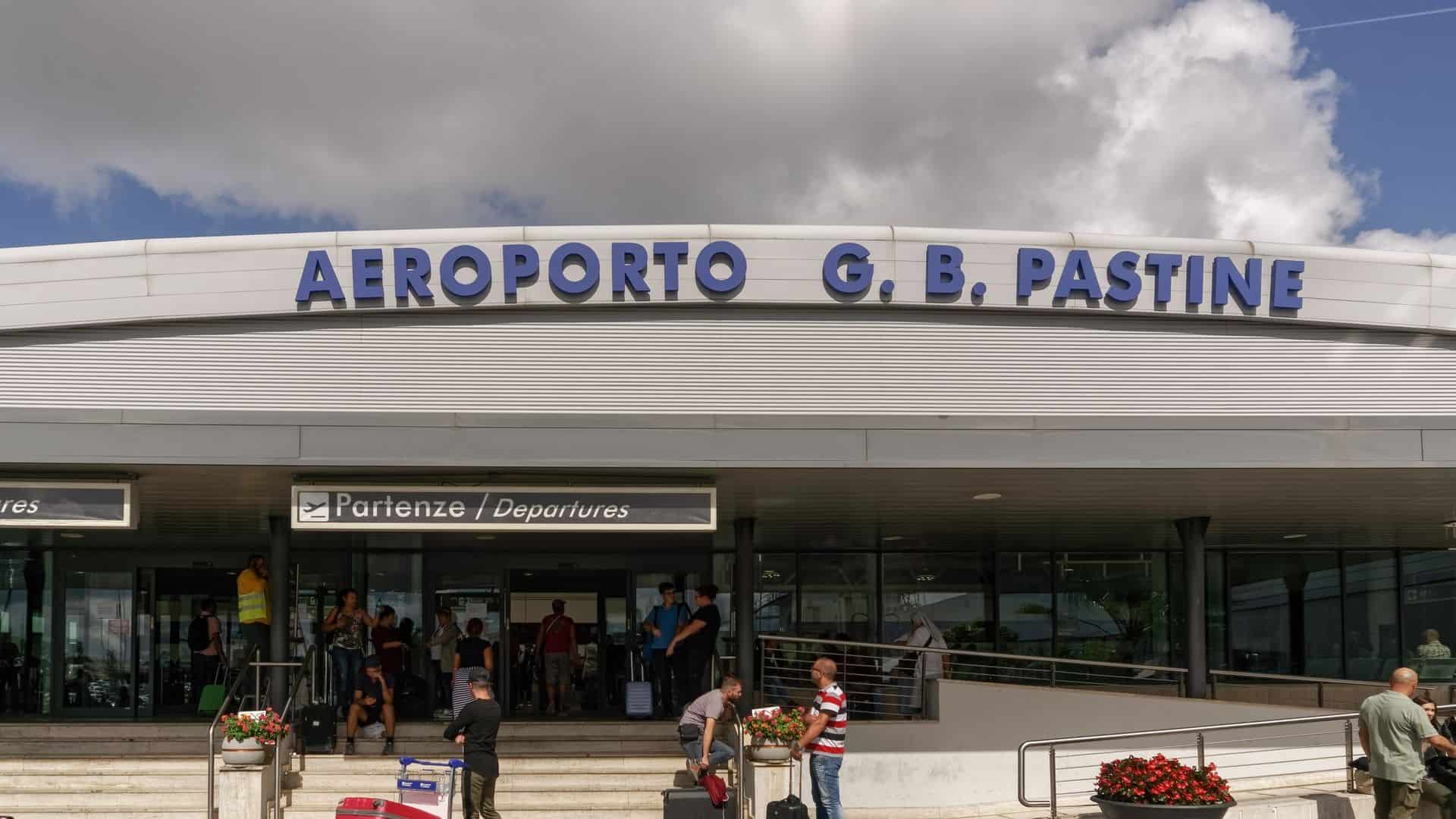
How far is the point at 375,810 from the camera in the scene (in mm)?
10672

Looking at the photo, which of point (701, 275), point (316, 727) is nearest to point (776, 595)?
point (701, 275)

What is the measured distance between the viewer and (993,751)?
1516cm

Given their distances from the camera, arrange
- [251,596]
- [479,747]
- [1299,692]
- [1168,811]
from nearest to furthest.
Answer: [1168,811] < [479,747] < [251,596] < [1299,692]

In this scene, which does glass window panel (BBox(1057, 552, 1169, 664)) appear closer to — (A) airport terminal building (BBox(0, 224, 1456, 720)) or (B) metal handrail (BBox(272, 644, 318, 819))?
(A) airport terminal building (BBox(0, 224, 1456, 720))

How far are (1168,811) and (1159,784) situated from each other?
25 centimetres

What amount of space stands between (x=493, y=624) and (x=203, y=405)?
520 centimetres

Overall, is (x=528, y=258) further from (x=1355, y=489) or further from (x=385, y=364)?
(x=1355, y=489)

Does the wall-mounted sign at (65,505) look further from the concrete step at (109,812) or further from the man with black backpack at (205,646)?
the man with black backpack at (205,646)

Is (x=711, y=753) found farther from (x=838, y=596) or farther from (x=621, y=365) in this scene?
(x=838, y=596)

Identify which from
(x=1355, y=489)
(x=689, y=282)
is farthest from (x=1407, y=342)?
(x=689, y=282)

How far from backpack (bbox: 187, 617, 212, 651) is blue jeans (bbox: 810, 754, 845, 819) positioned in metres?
11.4

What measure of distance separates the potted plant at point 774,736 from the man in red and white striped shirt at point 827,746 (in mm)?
1362

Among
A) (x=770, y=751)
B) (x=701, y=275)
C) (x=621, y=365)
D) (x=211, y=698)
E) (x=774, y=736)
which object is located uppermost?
(x=701, y=275)

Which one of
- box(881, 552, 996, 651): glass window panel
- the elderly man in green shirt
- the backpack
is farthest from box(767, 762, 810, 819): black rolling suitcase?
the backpack
